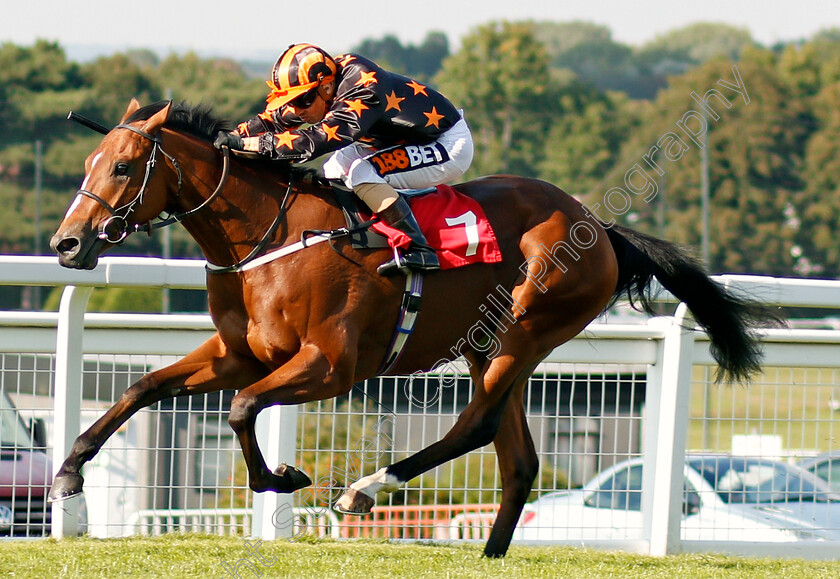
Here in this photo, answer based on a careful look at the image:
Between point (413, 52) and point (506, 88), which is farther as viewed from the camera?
point (413, 52)

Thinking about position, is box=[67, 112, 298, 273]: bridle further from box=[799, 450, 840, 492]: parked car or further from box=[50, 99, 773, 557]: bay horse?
box=[799, 450, 840, 492]: parked car

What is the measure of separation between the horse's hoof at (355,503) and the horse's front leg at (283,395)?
0.16 meters

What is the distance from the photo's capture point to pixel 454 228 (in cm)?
451

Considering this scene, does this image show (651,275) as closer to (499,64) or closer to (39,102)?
(39,102)

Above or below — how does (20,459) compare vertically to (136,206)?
below

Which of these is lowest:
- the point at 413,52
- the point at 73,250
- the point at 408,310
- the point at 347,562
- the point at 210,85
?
the point at 347,562

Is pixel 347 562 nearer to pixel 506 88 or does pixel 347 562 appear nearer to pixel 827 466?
pixel 827 466

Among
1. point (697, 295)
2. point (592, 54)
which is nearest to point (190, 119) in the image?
point (697, 295)

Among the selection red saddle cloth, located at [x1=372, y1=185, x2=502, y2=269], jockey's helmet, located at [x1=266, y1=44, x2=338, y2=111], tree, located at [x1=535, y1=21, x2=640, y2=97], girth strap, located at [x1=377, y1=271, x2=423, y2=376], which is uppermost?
tree, located at [x1=535, y1=21, x2=640, y2=97]

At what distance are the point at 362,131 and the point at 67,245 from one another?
3.70 feet

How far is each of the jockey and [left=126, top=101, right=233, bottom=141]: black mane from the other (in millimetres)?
85

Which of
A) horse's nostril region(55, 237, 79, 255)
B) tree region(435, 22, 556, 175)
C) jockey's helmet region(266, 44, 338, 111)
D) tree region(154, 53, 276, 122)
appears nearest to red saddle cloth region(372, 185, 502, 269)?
jockey's helmet region(266, 44, 338, 111)

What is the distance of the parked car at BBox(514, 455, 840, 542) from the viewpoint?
5.36 m

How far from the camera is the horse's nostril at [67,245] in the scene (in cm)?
390
